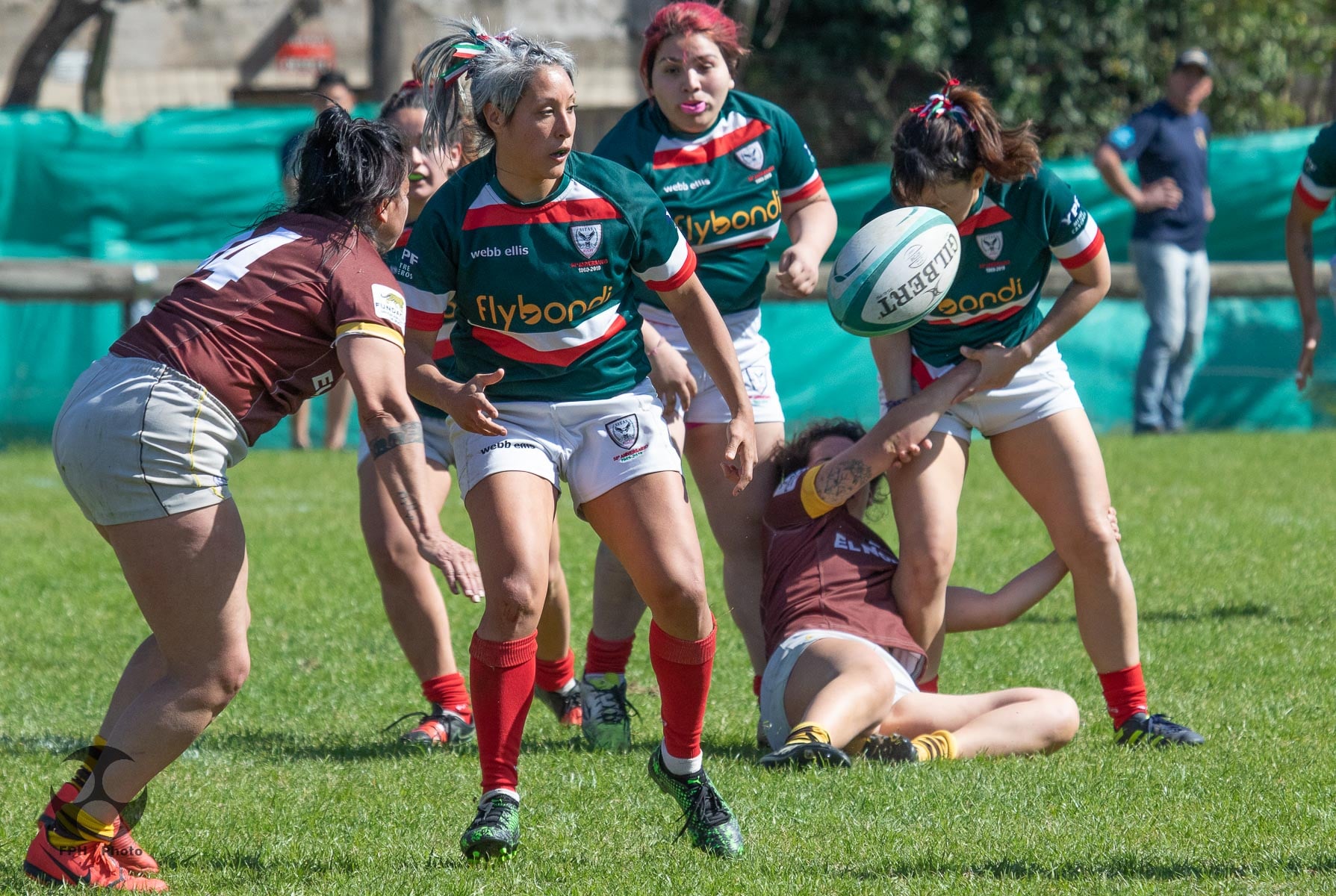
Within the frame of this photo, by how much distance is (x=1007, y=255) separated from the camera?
4984 millimetres

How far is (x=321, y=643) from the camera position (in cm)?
659

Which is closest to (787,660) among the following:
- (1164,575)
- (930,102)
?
(930,102)

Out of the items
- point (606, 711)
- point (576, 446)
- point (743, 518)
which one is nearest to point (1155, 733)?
point (743, 518)

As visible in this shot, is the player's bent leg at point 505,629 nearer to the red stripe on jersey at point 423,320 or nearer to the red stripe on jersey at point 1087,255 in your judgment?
the red stripe on jersey at point 423,320

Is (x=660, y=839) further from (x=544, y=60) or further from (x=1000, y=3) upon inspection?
(x=1000, y=3)

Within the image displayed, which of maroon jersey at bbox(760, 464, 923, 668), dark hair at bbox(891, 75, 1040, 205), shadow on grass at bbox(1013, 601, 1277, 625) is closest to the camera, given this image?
dark hair at bbox(891, 75, 1040, 205)

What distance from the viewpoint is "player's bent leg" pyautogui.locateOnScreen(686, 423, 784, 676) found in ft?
17.6

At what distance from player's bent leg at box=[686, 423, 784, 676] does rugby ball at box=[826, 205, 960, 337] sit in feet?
2.42

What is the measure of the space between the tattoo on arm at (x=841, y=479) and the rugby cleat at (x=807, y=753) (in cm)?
87

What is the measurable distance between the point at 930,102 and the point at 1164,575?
337 cm

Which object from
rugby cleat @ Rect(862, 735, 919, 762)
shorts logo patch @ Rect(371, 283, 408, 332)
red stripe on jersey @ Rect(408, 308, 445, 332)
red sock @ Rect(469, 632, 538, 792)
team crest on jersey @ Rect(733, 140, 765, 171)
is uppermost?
team crest on jersey @ Rect(733, 140, 765, 171)

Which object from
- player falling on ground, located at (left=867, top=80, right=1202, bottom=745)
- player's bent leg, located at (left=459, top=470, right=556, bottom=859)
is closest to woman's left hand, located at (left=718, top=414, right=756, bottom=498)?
player's bent leg, located at (left=459, top=470, right=556, bottom=859)

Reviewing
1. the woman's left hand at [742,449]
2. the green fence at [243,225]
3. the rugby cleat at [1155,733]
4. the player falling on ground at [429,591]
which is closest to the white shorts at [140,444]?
the woman's left hand at [742,449]

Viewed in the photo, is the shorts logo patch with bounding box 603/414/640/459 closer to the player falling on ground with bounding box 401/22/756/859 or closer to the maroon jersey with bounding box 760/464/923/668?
the player falling on ground with bounding box 401/22/756/859
